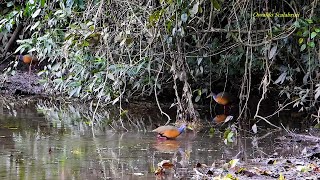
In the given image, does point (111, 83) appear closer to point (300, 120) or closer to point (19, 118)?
point (19, 118)

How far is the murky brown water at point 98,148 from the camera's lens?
5023 millimetres

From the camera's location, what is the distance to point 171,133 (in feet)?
21.6

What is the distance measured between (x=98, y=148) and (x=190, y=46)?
266 cm

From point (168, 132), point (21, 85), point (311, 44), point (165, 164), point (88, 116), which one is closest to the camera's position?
point (165, 164)

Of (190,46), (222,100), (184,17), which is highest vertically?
(184,17)

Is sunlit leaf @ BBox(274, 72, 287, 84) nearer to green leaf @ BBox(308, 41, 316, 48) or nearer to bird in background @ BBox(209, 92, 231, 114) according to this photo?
bird in background @ BBox(209, 92, 231, 114)

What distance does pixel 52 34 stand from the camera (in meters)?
9.44

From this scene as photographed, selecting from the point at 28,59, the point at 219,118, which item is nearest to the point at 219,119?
the point at 219,118

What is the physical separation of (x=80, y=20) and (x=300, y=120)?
3.09 m

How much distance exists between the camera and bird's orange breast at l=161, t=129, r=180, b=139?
257 inches

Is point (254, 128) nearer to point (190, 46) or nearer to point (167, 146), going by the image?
point (167, 146)

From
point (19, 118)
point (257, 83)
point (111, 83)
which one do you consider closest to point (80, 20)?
point (111, 83)

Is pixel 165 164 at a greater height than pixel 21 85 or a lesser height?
→ lesser

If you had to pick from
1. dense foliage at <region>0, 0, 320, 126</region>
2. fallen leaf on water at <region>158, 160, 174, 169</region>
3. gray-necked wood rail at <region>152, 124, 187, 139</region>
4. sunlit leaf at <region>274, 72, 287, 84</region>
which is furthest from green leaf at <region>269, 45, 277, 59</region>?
fallen leaf on water at <region>158, 160, 174, 169</region>
